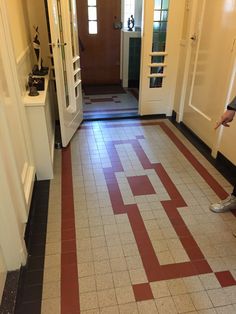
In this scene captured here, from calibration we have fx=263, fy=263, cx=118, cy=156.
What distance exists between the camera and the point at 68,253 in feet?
5.38

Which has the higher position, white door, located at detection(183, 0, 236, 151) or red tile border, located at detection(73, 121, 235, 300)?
white door, located at detection(183, 0, 236, 151)

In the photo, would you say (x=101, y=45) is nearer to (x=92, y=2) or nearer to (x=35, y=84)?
(x=92, y=2)

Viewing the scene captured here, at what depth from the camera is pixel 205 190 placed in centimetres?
223

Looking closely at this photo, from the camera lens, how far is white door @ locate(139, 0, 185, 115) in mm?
3084

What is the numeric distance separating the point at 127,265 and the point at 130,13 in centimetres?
455

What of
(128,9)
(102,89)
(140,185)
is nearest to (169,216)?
(140,185)

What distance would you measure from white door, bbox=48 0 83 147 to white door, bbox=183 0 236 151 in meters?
1.34

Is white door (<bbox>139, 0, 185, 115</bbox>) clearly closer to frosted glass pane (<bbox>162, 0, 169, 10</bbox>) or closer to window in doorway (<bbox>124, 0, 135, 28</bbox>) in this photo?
frosted glass pane (<bbox>162, 0, 169, 10</bbox>)

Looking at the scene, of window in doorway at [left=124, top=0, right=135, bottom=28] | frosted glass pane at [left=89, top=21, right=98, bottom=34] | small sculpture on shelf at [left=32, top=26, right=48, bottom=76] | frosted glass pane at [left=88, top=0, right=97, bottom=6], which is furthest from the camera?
window in doorway at [left=124, top=0, right=135, bottom=28]

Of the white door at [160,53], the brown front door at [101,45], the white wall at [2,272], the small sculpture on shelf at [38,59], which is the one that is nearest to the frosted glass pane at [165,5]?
the white door at [160,53]

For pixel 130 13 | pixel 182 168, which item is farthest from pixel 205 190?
pixel 130 13

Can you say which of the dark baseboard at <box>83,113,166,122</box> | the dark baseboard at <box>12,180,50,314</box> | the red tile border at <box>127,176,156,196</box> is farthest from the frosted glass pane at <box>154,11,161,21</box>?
the dark baseboard at <box>12,180,50,314</box>

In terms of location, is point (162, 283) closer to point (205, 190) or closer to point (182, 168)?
point (205, 190)

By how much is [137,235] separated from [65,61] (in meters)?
1.88
